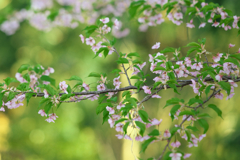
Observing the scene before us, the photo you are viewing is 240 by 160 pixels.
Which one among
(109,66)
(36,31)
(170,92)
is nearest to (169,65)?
(170,92)

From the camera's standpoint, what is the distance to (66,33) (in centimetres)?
664

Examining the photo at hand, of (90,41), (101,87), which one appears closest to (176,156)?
(101,87)

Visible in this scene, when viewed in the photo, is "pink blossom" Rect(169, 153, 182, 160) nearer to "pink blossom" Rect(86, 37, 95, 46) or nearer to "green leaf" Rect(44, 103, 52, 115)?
"green leaf" Rect(44, 103, 52, 115)

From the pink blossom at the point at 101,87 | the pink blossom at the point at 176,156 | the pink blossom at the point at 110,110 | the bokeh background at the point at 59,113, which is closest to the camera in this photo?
the pink blossom at the point at 176,156

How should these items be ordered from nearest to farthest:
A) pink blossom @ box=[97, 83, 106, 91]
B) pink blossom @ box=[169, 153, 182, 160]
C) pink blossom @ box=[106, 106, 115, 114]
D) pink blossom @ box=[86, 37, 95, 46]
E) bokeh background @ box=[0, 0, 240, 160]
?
pink blossom @ box=[169, 153, 182, 160]
pink blossom @ box=[106, 106, 115, 114]
pink blossom @ box=[97, 83, 106, 91]
pink blossom @ box=[86, 37, 95, 46]
bokeh background @ box=[0, 0, 240, 160]

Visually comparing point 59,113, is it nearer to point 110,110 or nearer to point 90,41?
point 90,41

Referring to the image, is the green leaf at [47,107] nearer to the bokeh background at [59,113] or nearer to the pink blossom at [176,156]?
the pink blossom at [176,156]

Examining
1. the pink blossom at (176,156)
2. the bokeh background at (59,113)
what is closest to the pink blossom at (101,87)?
the pink blossom at (176,156)

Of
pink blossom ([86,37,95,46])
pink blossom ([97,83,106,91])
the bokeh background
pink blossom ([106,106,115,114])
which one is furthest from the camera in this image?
the bokeh background

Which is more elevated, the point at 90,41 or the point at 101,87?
the point at 90,41

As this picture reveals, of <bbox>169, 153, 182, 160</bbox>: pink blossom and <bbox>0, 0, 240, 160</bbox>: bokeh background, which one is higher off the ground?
<bbox>169, 153, 182, 160</bbox>: pink blossom

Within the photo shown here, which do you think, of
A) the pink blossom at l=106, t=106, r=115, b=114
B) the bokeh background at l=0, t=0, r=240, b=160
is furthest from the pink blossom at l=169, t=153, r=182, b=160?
the bokeh background at l=0, t=0, r=240, b=160

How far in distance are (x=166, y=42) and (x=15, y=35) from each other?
430 cm

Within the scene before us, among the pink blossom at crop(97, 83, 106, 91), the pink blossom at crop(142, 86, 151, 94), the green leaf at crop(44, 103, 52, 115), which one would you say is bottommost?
the pink blossom at crop(97, 83, 106, 91)
